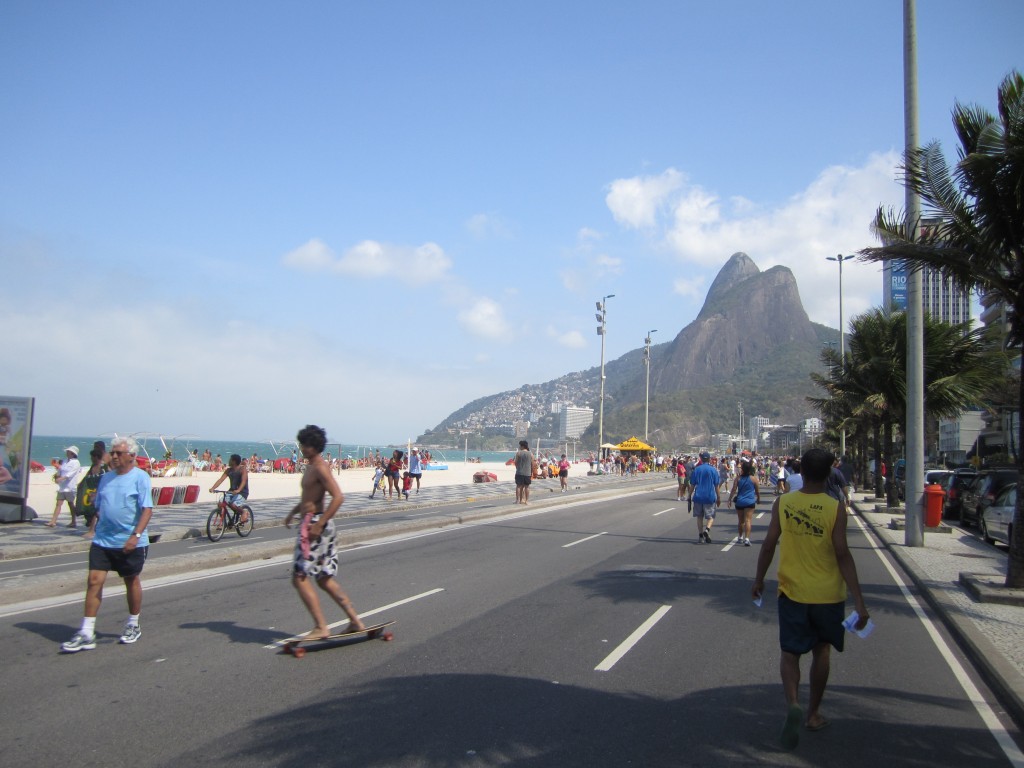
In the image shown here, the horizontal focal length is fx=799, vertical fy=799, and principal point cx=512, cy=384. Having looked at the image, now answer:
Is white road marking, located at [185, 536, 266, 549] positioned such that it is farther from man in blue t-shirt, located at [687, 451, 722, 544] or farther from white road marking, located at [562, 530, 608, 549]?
man in blue t-shirt, located at [687, 451, 722, 544]

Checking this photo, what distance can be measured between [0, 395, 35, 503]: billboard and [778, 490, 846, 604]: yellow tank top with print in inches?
687

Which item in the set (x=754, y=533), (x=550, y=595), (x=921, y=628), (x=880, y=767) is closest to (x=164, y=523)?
(x=550, y=595)

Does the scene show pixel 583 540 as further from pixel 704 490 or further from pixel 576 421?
pixel 576 421

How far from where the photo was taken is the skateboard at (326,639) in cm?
680

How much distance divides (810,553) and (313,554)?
3958mm

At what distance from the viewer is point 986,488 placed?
19266mm

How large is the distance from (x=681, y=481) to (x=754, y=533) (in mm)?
11368

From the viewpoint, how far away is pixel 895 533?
18031mm

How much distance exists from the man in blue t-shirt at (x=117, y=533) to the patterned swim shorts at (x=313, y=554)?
1366mm

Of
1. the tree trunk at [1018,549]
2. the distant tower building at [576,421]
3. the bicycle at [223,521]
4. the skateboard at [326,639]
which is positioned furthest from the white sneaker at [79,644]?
the distant tower building at [576,421]

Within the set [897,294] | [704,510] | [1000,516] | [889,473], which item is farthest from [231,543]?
[897,294]

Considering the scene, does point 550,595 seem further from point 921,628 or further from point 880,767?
point 880,767

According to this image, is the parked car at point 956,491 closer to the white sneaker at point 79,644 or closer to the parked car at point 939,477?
the parked car at point 939,477

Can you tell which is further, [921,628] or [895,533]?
[895,533]
